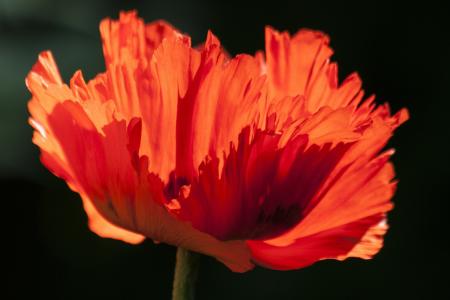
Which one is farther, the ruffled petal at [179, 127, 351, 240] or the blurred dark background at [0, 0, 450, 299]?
the blurred dark background at [0, 0, 450, 299]

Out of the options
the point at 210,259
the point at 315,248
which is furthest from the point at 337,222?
the point at 210,259

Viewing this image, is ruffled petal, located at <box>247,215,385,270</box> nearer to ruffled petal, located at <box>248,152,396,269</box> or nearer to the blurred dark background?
ruffled petal, located at <box>248,152,396,269</box>

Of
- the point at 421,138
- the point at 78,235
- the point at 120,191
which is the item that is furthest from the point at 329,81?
the point at 421,138

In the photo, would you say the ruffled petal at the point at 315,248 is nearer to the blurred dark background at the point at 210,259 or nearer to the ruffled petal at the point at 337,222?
the ruffled petal at the point at 337,222

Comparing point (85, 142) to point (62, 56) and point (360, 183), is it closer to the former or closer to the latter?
point (360, 183)

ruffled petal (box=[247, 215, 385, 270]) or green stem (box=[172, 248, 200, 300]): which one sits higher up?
ruffled petal (box=[247, 215, 385, 270])

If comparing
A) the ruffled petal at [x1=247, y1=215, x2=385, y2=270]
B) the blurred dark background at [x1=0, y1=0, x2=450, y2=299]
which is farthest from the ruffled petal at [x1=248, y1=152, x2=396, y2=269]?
the blurred dark background at [x1=0, y1=0, x2=450, y2=299]
